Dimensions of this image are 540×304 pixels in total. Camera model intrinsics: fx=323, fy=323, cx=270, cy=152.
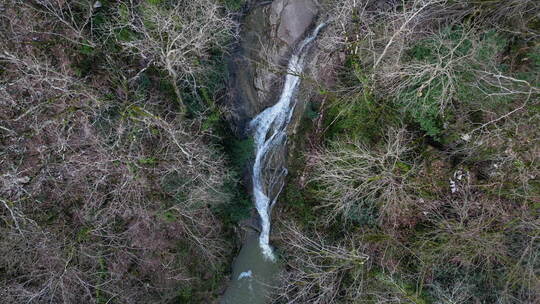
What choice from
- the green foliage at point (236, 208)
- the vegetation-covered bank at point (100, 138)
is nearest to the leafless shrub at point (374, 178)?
the green foliage at point (236, 208)

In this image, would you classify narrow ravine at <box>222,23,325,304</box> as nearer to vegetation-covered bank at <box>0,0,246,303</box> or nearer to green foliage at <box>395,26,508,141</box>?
vegetation-covered bank at <box>0,0,246,303</box>

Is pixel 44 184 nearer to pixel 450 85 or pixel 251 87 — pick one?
pixel 251 87

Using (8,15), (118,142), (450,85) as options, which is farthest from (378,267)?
(8,15)

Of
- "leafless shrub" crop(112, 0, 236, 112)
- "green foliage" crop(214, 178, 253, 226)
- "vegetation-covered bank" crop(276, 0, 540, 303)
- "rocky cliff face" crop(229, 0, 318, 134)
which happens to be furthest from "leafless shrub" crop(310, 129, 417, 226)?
"leafless shrub" crop(112, 0, 236, 112)

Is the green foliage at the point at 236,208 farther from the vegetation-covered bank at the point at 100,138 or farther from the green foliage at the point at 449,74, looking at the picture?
the green foliage at the point at 449,74

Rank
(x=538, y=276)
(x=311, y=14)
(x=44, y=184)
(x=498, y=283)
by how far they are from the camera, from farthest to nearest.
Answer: (x=311, y=14)
(x=44, y=184)
(x=498, y=283)
(x=538, y=276)

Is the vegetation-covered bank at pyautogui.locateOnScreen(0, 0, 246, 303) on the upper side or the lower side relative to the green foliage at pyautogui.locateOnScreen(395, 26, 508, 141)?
upper

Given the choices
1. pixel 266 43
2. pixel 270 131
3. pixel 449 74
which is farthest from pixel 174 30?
pixel 449 74
